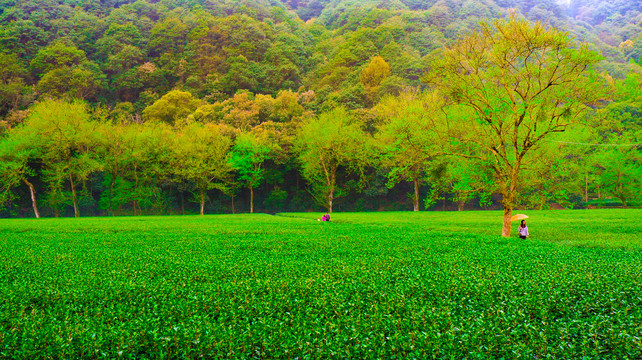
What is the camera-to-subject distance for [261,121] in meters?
70.2

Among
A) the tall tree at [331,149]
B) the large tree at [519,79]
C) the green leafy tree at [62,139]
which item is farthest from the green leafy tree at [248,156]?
the large tree at [519,79]

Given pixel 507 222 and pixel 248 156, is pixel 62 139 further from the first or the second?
pixel 507 222

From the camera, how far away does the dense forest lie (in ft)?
82.4

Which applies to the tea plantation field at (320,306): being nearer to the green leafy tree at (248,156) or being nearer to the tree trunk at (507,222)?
the tree trunk at (507,222)

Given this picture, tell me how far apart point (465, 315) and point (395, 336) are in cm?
188

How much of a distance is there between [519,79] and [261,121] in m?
55.0

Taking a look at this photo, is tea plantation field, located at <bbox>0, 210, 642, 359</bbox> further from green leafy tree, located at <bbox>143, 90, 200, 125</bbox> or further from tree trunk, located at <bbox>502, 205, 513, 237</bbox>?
green leafy tree, located at <bbox>143, 90, 200, 125</bbox>

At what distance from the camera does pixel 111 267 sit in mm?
10305

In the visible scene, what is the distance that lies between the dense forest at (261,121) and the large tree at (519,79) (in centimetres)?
29

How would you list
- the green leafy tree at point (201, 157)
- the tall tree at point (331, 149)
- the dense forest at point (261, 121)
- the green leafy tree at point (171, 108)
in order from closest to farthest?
1. the dense forest at point (261, 121)
2. the green leafy tree at point (201, 157)
3. the tall tree at point (331, 149)
4. the green leafy tree at point (171, 108)

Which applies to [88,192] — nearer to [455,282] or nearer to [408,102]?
[408,102]

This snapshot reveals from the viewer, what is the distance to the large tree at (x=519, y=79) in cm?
1875

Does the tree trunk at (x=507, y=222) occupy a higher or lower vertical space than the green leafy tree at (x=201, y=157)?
lower

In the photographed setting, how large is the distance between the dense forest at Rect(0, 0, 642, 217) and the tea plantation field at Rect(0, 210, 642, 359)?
11463mm
